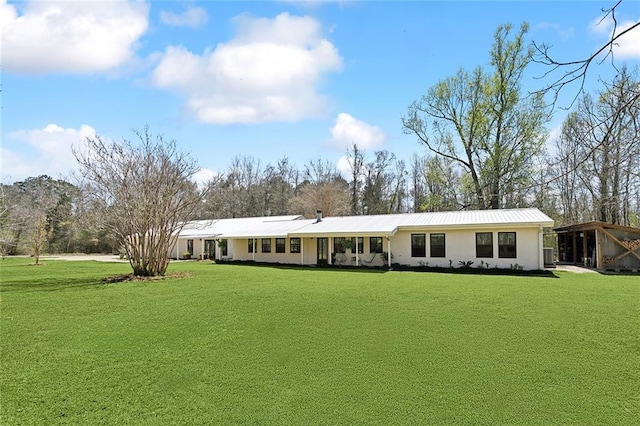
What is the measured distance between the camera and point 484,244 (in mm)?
18141

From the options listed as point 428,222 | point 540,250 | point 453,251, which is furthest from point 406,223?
point 540,250

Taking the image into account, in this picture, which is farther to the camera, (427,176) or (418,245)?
(427,176)

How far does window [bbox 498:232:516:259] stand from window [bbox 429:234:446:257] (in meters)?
2.49

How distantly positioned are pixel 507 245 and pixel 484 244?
3.15ft

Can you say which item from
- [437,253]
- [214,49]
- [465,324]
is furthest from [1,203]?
[437,253]

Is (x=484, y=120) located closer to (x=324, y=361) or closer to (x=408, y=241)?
(x=408, y=241)

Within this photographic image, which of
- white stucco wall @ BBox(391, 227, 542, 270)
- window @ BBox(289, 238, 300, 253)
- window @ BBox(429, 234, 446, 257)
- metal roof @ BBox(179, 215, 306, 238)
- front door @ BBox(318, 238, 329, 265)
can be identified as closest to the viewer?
white stucco wall @ BBox(391, 227, 542, 270)

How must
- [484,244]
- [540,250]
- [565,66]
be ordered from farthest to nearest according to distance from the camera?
[484,244] < [540,250] < [565,66]

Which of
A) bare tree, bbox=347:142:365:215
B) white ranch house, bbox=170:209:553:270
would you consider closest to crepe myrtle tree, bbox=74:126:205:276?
white ranch house, bbox=170:209:553:270

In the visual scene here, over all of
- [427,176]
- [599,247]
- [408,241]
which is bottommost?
[599,247]

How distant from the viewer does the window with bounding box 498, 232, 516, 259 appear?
17609mm

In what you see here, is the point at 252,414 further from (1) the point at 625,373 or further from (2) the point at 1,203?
(2) the point at 1,203

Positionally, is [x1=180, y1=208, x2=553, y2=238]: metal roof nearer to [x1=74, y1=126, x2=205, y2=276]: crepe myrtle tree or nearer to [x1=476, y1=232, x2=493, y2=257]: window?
[x1=476, y1=232, x2=493, y2=257]: window

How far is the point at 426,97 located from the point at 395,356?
86.7ft
